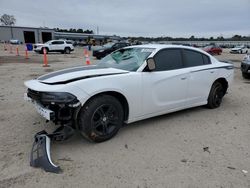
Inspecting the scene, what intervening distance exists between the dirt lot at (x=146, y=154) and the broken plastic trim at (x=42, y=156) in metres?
0.08

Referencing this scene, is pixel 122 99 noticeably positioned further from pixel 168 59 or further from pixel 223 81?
pixel 223 81

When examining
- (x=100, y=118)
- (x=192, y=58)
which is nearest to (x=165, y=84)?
(x=192, y=58)

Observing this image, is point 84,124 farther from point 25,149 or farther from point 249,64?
point 249,64

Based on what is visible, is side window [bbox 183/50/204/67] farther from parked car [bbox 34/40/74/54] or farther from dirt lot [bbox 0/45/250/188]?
parked car [bbox 34/40/74/54]

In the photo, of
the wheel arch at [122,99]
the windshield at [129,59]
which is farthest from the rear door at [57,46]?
the wheel arch at [122,99]

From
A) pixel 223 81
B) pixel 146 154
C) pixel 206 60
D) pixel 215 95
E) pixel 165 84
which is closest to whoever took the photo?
pixel 146 154

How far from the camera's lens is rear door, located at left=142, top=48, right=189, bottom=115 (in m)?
4.01

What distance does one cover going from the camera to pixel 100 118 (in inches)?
138

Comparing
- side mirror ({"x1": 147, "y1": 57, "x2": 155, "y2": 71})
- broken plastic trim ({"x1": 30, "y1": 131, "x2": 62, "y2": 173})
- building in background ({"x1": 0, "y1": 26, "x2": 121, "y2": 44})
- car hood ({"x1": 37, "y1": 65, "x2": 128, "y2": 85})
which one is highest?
building in background ({"x1": 0, "y1": 26, "x2": 121, "y2": 44})

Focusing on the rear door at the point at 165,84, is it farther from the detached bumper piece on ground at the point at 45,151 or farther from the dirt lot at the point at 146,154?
the detached bumper piece on ground at the point at 45,151

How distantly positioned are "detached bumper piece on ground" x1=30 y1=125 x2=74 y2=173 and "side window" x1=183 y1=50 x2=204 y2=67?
9.33 ft

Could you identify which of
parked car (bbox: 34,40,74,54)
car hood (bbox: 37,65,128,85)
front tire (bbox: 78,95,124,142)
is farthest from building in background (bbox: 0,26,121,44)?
front tire (bbox: 78,95,124,142)

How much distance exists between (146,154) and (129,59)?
1.89 m

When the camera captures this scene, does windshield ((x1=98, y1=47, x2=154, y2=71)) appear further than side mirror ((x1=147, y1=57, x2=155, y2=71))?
Yes
